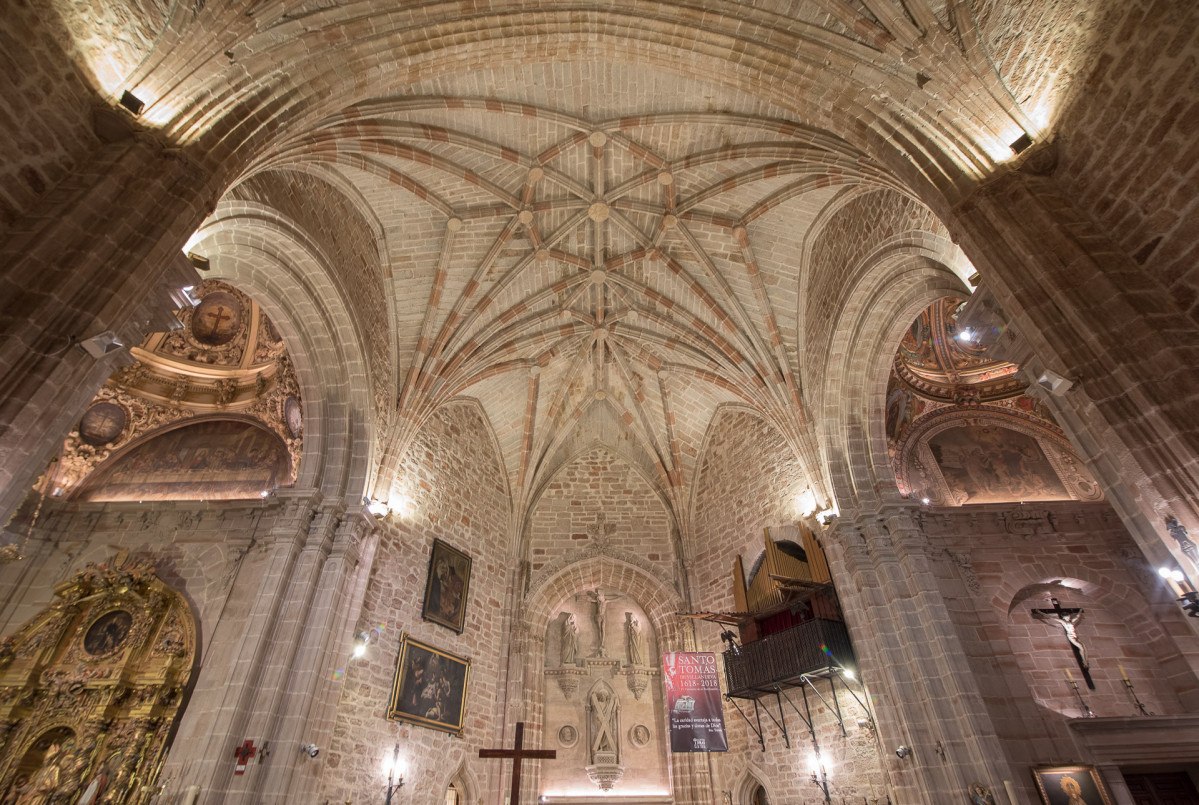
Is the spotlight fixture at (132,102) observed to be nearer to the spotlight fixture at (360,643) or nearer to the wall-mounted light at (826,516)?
the spotlight fixture at (360,643)

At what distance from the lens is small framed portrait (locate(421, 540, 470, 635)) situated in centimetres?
1191

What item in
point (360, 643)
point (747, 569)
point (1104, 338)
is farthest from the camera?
point (747, 569)

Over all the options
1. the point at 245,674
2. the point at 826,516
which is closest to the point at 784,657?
the point at 826,516

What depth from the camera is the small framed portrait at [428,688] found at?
416 inches

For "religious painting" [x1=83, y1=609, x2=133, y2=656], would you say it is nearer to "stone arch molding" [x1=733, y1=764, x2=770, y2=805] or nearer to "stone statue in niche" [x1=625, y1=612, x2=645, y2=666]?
"stone statue in niche" [x1=625, y1=612, x2=645, y2=666]

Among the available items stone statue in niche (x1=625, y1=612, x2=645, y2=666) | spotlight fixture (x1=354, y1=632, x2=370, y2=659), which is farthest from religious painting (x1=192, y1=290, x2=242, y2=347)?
stone statue in niche (x1=625, y1=612, x2=645, y2=666)

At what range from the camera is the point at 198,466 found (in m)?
11.9

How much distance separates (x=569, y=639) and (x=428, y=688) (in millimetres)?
3924

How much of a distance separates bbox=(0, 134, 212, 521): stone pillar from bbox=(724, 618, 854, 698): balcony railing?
9962 millimetres

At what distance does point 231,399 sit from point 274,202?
5.54 meters

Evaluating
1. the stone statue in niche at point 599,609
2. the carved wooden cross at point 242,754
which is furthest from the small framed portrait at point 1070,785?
the carved wooden cross at point 242,754

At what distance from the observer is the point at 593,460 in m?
16.6

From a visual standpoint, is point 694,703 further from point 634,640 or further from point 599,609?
point 599,609

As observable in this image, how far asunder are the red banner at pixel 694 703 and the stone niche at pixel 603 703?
6.57ft
